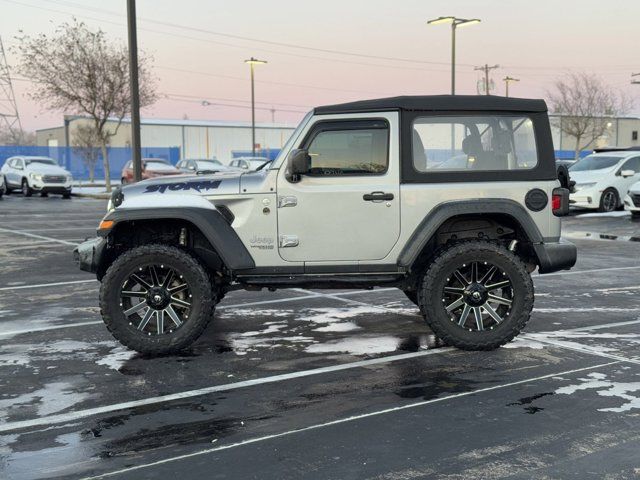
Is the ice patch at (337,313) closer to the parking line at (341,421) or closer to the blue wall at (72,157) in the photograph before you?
the parking line at (341,421)

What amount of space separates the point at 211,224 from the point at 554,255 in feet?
9.55

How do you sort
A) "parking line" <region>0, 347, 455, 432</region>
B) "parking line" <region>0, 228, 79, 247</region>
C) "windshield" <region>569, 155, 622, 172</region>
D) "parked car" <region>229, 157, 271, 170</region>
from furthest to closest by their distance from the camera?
"parked car" <region>229, 157, 271, 170</region>
"windshield" <region>569, 155, 622, 172</region>
"parking line" <region>0, 228, 79, 247</region>
"parking line" <region>0, 347, 455, 432</region>

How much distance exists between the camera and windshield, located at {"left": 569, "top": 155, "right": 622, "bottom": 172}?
2225 cm

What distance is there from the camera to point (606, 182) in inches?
856

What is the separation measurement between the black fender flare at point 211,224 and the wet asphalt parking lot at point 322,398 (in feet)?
2.62

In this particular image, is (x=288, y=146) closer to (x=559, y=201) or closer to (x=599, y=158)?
(x=559, y=201)

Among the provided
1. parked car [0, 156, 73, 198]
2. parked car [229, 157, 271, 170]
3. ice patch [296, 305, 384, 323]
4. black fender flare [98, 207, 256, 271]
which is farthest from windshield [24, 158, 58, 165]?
black fender flare [98, 207, 256, 271]

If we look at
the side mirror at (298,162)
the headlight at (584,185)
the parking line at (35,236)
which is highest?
the side mirror at (298,162)

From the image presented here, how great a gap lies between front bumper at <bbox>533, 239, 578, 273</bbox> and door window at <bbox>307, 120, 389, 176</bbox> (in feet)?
5.11

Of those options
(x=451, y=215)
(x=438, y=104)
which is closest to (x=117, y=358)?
(x=451, y=215)

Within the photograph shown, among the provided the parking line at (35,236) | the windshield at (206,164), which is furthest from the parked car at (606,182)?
the windshield at (206,164)

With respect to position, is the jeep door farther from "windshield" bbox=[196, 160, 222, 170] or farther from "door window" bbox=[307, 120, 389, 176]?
"windshield" bbox=[196, 160, 222, 170]

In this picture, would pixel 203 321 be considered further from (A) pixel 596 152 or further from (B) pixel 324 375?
(A) pixel 596 152

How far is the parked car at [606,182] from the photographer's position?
2159cm
